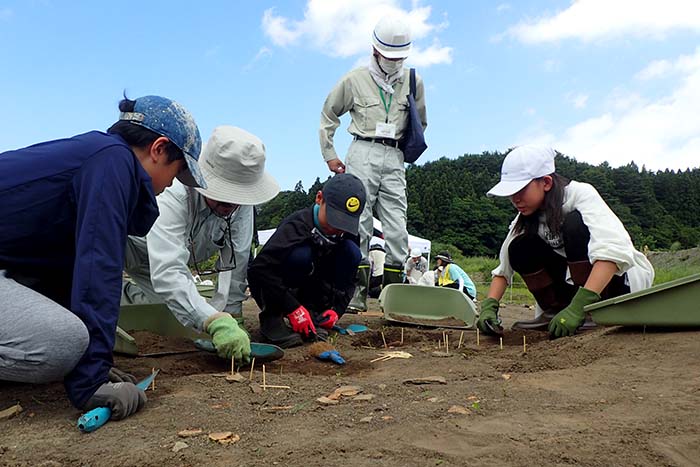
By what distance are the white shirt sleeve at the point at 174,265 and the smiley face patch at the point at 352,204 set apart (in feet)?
2.77

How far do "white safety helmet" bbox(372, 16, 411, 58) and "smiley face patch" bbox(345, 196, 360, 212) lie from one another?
164cm

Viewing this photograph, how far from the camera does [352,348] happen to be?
3.30m

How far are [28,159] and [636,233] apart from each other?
45860 millimetres

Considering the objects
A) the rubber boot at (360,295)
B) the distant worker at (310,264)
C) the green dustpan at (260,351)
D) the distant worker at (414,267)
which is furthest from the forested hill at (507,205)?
the green dustpan at (260,351)

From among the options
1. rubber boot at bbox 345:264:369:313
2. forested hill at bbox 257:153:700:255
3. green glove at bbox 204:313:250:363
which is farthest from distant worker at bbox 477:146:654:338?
forested hill at bbox 257:153:700:255

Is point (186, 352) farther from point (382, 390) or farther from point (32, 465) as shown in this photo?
point (32, 465)

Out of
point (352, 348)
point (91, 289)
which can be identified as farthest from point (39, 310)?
point (352, 348)

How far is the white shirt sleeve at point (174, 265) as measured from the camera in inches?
102

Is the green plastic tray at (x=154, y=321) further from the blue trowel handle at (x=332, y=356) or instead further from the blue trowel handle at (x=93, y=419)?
the blue trowel handle at (x=93, y=419)

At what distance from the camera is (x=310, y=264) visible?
3518mm

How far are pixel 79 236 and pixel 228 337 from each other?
78 cm

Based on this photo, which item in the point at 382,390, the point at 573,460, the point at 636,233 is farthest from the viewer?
the point at 636,233

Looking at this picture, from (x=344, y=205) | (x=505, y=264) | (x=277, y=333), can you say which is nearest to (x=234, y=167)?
(x=344, y=205)

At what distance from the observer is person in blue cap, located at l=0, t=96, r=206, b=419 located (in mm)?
1771
